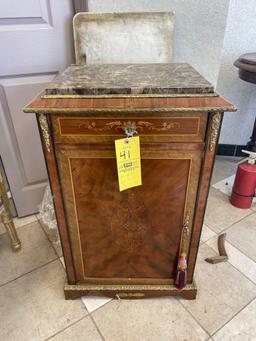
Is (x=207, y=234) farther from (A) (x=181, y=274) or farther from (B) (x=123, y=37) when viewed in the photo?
(B) (x=123, y=37)

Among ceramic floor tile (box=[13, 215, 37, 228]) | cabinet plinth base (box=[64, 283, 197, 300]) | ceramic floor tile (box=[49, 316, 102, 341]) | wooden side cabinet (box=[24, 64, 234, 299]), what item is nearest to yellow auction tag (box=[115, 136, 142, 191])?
wooden side cabinet (box=[24, 64, 234, 299])

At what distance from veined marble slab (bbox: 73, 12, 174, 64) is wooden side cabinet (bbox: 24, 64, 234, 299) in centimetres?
22

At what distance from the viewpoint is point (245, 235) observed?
1490 millimetres

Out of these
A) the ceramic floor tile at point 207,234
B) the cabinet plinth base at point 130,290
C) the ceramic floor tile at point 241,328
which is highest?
the cabinet plinth base at point 130,290

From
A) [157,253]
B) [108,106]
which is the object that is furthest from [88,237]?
[108,106]

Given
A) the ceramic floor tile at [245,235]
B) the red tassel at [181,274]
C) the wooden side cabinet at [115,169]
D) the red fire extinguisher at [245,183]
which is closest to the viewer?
the wooden side cabinet at [115,169]

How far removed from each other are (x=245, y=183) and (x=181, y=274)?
807 millimetres

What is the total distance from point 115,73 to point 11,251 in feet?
3.56

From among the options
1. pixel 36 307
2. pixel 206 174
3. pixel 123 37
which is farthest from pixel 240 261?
pixel 123 37

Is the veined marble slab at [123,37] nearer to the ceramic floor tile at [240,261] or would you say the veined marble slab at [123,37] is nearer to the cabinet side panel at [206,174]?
the cabinet side panel at [206,174]

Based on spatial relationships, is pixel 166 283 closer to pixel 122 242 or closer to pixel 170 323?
pixel 170 323

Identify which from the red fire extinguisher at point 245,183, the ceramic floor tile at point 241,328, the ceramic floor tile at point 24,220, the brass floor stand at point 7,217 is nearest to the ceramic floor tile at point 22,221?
the ceramic floor tile at point 24,220

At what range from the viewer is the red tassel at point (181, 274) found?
1014 millimetres

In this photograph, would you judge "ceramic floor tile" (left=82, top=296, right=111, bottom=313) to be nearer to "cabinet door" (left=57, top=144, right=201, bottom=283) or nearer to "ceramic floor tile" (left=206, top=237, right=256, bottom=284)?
"cabinet door" (left=57, top=144, right=201, bottom=283)
